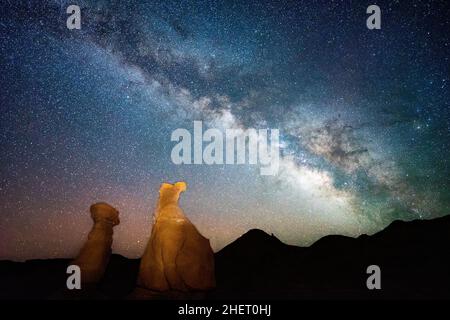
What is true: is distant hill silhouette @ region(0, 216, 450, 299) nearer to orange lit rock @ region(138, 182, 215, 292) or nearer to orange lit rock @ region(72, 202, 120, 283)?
orange lit rock @ region(72, 202, 120, 283)

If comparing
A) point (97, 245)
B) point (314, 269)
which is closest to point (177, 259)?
point (97, 245)

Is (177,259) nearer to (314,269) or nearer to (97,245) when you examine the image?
(97,245)

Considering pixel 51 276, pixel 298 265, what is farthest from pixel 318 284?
pixel 51 276

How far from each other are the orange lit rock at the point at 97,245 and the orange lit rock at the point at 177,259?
9.40 ft

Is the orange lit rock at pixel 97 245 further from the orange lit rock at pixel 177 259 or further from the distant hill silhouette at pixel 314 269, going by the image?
the distant hill silhouette at pixel 314 269

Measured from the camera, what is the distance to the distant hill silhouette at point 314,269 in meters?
25.8

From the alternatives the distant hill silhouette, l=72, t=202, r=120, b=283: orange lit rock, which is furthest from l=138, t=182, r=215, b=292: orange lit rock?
the distant hill silhouette

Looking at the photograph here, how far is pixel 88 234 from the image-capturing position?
18.3 meters

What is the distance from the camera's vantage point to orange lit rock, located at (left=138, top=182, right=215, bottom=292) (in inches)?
→ 597

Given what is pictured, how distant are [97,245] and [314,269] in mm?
18910

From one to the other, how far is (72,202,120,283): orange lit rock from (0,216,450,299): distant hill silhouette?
6.14m

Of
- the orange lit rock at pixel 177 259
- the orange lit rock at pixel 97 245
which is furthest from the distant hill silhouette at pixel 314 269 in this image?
the orange lit rock at pixel 177 259

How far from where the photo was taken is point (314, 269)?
3150 centimetres
